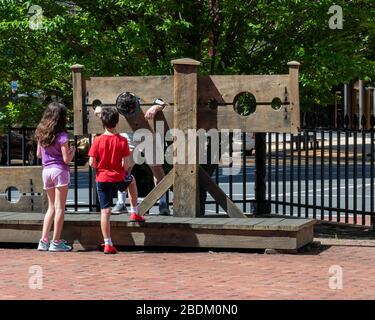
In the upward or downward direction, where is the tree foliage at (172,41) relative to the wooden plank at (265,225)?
upward

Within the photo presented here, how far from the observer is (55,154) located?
11922mm

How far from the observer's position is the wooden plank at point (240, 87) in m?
12.4

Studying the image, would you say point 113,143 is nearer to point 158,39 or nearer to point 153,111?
point 153,111

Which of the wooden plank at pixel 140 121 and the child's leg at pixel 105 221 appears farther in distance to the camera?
the wooden plank at pixel 140 121

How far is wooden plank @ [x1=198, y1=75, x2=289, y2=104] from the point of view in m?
12.4

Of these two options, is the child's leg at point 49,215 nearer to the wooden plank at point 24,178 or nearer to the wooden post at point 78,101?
the wooden plank at point 24,178

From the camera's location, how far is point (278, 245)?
1191 centimetres

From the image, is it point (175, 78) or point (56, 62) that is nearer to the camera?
point (175, 78)

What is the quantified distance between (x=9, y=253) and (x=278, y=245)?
10.2ft

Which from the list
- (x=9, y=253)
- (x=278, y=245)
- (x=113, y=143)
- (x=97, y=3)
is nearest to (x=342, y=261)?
(x=278, y=245)

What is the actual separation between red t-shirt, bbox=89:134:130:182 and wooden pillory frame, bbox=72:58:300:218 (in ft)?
3.03

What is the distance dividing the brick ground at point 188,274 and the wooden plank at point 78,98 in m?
1.68

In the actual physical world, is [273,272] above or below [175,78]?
below

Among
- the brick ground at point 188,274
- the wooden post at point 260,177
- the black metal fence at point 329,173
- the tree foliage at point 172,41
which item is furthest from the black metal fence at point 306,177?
the brick ground at point 188,274
